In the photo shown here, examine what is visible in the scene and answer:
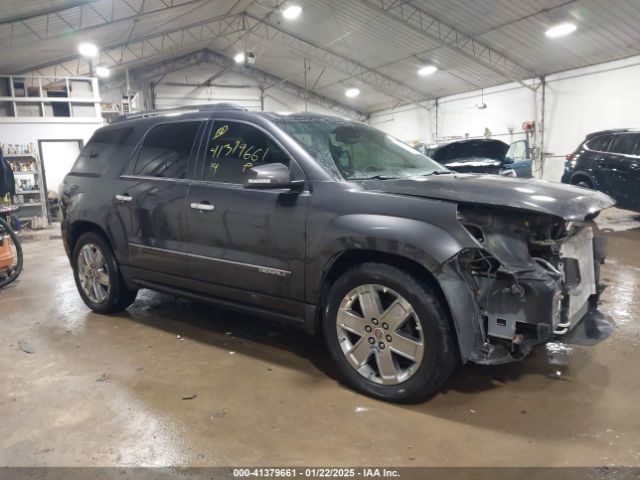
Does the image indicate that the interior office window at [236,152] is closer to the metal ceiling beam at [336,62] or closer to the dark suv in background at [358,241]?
the dark suv in background at [358,241]

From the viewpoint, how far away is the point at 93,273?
4.06m

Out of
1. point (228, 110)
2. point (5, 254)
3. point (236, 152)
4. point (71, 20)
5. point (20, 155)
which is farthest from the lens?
point (20, 155)

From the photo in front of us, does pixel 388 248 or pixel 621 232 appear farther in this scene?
pixel 621 232

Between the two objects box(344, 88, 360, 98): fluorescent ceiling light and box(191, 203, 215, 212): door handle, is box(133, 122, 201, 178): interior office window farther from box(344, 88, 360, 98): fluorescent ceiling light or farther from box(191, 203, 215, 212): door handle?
box(344, 88, 360, 98): fluorescent ceiling light

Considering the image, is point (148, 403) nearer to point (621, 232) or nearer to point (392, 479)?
point (392, 479)

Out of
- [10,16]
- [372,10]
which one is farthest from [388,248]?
[372,10]

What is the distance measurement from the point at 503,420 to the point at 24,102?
13.7 meters

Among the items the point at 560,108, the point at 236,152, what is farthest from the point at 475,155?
the point at 560,108

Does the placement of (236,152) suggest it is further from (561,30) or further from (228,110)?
(561,30)

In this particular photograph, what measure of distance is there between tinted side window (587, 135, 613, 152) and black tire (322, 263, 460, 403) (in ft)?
Result: 24.5

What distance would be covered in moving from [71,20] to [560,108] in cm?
1409

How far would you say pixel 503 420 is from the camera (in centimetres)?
236

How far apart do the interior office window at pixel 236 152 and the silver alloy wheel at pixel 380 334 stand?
1.00m

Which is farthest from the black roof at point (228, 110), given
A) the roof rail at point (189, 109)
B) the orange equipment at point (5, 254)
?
the orange equipment at point (5, 254)
